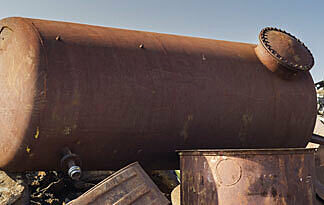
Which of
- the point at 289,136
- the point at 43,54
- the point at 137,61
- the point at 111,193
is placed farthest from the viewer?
the point at 289,136

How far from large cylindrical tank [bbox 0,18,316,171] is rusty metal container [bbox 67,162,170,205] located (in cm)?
44

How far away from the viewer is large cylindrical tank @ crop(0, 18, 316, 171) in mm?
2434

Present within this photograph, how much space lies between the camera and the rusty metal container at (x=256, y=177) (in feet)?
7.62

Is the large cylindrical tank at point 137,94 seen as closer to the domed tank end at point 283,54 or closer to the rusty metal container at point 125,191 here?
the domed tank end at point 283,54

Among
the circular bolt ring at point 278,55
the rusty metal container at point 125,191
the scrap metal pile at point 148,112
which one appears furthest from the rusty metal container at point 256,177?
the circular bolt ring at point 278,55

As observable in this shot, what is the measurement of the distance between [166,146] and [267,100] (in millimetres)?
1099

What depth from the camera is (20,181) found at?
279 centimetres

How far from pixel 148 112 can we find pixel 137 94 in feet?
0.58

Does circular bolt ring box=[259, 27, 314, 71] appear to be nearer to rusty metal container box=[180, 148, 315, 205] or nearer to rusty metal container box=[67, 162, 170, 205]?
rusty metal container box=[180, 148, 315, 205]

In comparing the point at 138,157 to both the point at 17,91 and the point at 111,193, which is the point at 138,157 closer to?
the point at 111,193

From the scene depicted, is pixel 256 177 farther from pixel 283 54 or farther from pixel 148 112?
pixel 283 54

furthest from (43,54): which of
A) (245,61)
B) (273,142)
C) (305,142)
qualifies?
(305,142)

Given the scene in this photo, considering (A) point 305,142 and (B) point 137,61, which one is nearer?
(B) point 137,61

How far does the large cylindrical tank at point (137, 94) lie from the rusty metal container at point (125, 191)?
444 mm
